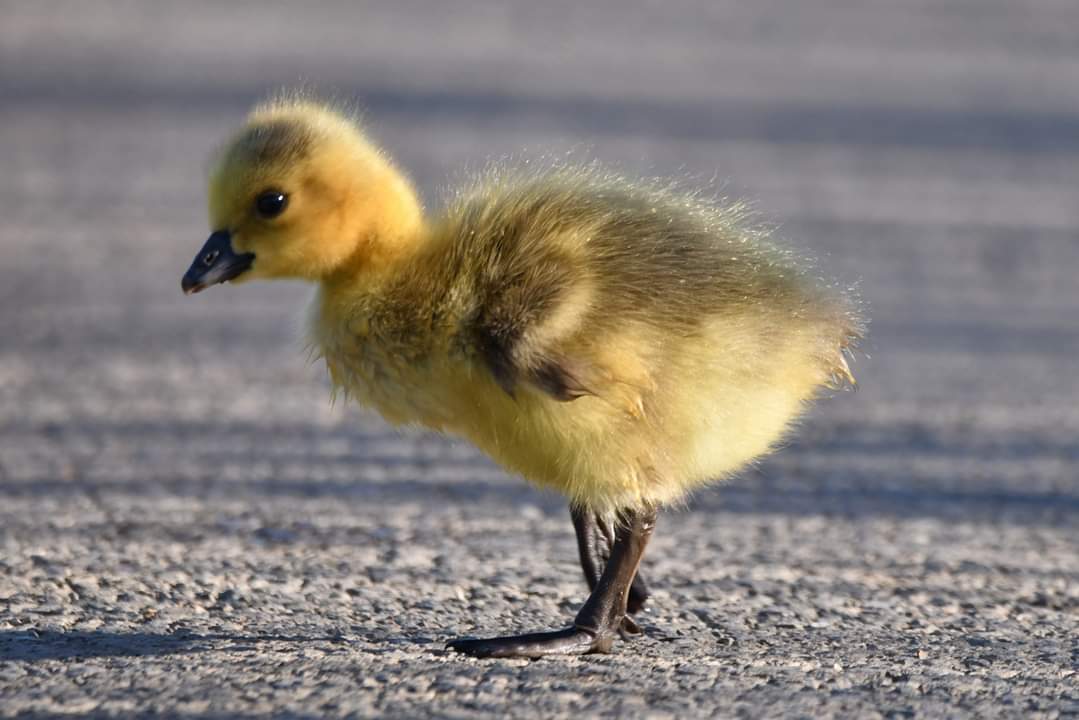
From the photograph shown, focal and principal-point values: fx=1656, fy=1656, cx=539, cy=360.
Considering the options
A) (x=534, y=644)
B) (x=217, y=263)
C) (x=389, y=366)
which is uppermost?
(x=217, y=263)

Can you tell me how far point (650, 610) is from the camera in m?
3.32

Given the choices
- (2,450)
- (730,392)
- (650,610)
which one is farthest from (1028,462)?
(2,450)

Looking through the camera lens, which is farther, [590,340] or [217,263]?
[217,263]

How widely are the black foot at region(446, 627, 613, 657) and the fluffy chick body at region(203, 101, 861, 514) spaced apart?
0.23 m

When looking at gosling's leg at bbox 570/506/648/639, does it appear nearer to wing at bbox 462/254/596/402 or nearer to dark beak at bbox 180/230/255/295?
wing at bbox 462/254/596/402

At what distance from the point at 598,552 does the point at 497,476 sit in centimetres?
121

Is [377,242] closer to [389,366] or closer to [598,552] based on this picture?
[389,366]

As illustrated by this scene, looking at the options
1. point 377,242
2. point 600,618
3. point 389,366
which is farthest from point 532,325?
point 600,618

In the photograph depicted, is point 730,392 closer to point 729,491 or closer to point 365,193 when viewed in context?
point 365,193

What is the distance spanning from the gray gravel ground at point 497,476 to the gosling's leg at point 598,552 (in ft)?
0.18

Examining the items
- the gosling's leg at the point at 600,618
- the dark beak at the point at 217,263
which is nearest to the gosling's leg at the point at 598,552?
the gosling's leg at the point at 600,618

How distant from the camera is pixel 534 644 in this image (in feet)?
9.37

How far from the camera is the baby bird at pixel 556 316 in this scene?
277 centimetres

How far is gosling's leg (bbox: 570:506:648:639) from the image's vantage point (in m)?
3.12
